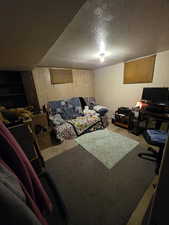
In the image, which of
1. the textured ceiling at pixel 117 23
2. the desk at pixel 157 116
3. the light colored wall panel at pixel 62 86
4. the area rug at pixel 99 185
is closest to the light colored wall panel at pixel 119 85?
the light colored wall panel at pixel 62 86

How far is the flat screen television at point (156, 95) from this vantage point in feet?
7.40

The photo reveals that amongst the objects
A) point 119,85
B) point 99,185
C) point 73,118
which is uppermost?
point 119,85

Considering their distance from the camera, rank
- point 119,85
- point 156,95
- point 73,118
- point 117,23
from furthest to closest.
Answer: point 119,85 → point 73,118 → point 156,95 → point 117,23

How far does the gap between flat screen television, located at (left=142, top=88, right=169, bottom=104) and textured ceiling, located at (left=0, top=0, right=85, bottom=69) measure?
2.52 m

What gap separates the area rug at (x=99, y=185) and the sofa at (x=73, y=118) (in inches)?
28.9

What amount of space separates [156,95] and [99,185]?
2456mm

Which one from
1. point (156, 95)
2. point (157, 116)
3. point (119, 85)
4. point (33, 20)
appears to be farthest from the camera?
point (119, 85)

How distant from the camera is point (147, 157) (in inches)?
72.1

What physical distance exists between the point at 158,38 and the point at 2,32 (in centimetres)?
222

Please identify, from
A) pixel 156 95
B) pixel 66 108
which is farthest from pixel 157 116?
pixel 66 108

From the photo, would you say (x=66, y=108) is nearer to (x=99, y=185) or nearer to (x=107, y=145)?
(x=107, y=145)

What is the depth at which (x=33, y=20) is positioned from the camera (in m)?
0.82

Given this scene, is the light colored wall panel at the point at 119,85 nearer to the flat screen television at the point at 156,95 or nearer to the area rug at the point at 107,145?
the flat screen television at the point at 156,95

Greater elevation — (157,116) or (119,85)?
(119,85)
